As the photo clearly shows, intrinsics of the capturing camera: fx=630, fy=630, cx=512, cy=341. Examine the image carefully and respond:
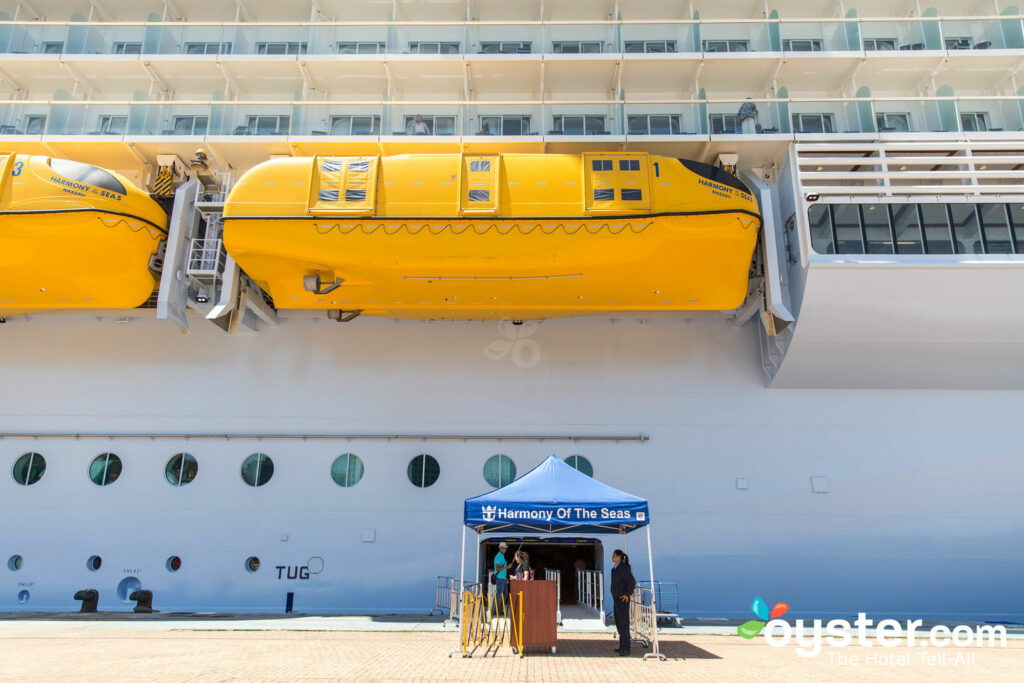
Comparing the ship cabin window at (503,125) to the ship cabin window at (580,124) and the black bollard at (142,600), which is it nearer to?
the ship cabin window at (580,124)

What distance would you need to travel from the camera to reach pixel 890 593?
12.3 metres

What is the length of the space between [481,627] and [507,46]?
1364cm

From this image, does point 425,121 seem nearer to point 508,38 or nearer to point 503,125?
point 503,125

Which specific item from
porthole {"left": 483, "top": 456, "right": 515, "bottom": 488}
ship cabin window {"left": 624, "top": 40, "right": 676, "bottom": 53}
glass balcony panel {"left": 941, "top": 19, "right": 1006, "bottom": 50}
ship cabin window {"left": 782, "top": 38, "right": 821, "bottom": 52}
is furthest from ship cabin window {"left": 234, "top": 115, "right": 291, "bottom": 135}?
glass balcony panel {"left": 941, "top": 19, "right": 1006, "bottom": 50}

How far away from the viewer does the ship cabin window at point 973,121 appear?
44.7ft

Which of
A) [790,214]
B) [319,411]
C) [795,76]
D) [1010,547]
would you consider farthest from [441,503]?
[795,76]

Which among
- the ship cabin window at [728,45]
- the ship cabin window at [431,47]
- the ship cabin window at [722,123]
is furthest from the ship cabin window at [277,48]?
the ship cabin window at [728,45]

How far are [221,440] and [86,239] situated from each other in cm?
464

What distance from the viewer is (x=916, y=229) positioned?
12000 mm

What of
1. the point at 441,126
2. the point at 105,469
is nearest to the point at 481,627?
the point at 105,469

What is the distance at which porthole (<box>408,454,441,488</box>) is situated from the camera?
1300 centimetres

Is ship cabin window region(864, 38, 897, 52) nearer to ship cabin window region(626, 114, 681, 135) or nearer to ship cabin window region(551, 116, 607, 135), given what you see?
ship cabin window region(626, 114, 681, 135)

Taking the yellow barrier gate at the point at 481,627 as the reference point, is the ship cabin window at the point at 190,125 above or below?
above

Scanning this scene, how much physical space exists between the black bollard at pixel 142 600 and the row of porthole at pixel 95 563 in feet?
1.89
